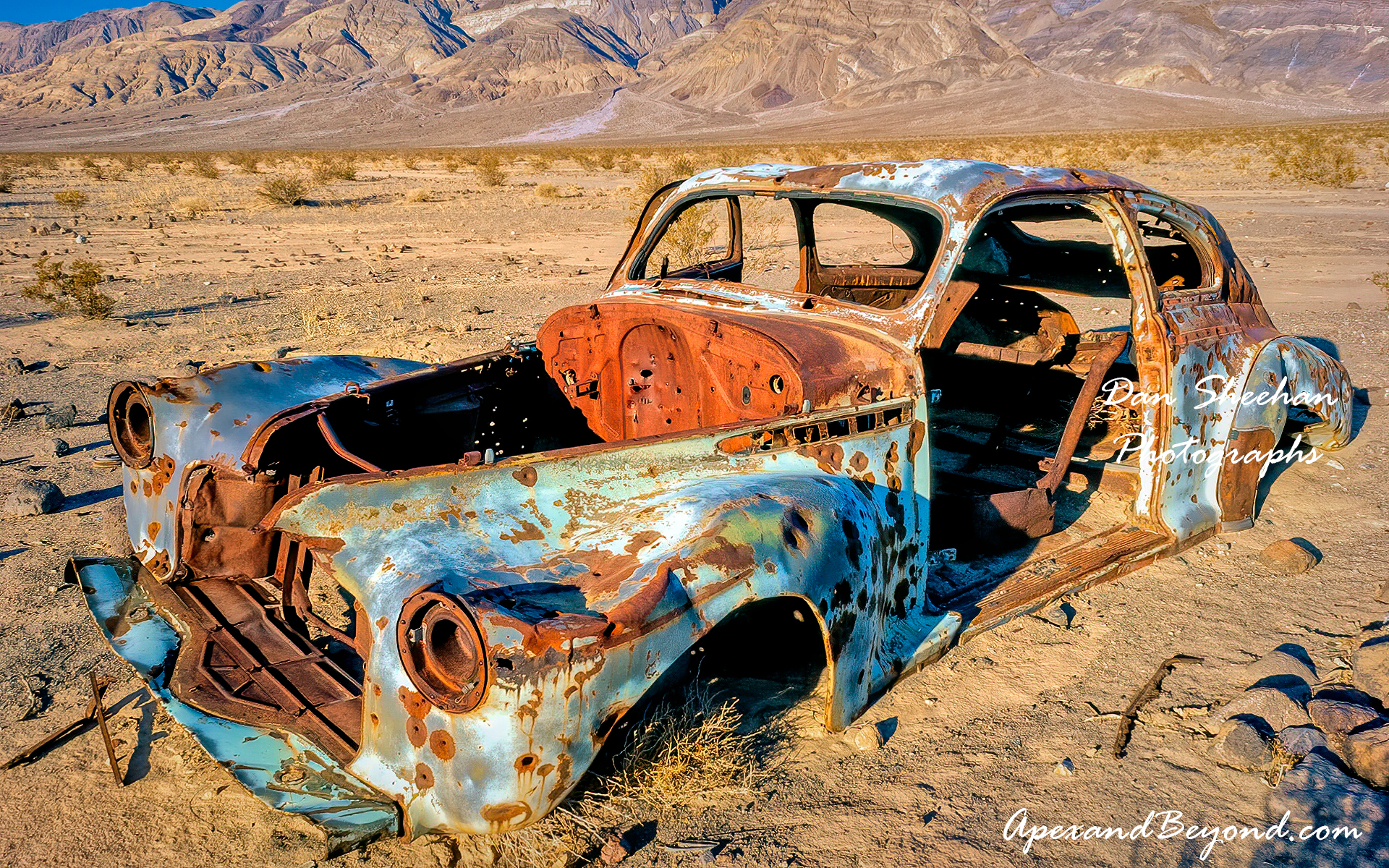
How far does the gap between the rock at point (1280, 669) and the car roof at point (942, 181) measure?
6.52ft

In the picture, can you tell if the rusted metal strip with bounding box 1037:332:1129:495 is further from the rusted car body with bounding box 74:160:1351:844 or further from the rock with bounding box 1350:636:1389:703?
the rock with bounding box 1350:636:1389:703

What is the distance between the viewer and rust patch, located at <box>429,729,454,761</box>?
214cm

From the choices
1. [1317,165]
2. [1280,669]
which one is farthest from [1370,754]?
[1317,165]

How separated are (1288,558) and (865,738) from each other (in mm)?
2541

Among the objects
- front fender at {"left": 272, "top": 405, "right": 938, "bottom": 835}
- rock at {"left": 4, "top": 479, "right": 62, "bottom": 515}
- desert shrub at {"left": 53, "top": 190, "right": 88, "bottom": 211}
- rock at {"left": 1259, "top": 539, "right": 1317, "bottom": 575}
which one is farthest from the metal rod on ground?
desert shrub at {"left": 53, "top": 190, "right": 88, "bottom": 211}

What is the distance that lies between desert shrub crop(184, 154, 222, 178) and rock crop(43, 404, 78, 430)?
24940 millimetres

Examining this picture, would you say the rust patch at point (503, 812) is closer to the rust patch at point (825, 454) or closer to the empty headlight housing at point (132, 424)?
the rust patch at point (825, 454)

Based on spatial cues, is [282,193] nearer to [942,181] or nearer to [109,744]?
[942,181]

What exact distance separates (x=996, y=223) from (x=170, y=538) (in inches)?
182

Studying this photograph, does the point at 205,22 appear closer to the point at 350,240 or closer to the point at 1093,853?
the point at 350,240

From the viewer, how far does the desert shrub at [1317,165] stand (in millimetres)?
21094

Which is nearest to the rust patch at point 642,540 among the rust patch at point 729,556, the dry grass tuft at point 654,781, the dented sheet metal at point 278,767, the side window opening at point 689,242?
the rust patch at point 729,556

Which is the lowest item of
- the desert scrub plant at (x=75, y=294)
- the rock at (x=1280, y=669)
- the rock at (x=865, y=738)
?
the rock at (x=1280, y=669)

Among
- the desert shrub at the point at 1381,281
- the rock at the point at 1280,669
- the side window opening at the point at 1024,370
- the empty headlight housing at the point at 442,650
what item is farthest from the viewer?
the desert shrub at the point at 1381,281
